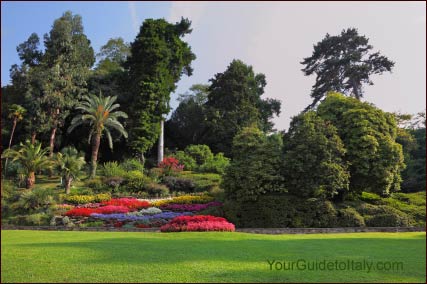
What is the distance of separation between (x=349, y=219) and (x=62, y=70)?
2848 cm

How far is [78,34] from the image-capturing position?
124 feet

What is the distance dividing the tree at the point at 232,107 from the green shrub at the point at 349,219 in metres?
22.5

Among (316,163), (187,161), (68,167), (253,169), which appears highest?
(187,161)

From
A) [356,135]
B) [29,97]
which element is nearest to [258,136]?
[356,135]

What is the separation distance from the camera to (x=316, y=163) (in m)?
19.0

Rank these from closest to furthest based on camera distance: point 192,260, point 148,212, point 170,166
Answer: point 192,260 < point 148,212 < point 170,166

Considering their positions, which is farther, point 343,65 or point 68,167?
point 343,65

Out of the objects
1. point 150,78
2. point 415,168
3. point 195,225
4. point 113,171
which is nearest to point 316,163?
point 195,225

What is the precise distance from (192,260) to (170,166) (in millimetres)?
24805

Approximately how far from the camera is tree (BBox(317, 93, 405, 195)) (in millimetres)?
19359

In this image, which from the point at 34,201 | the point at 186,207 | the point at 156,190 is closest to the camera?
the point at 34,201

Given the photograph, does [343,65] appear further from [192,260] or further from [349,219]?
[192,260]

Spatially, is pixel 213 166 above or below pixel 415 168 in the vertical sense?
below

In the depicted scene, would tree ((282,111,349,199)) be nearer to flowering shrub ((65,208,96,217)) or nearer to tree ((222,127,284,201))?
tree ((222,127,284,201))
